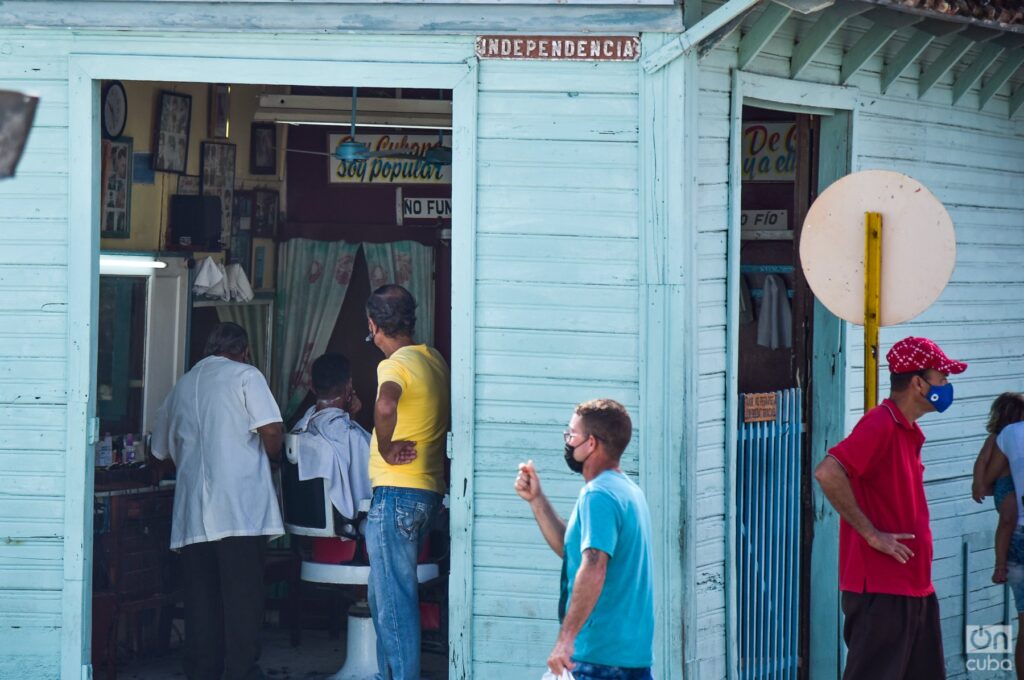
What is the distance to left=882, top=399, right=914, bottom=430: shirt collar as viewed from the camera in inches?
236

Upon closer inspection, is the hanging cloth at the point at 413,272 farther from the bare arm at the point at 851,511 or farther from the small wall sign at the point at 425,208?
the bare arm at the point at 851,511

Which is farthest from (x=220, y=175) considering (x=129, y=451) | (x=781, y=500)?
(x=781, y=500)

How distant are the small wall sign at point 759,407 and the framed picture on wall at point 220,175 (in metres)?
4.30

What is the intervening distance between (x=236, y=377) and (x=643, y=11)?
3031 mm

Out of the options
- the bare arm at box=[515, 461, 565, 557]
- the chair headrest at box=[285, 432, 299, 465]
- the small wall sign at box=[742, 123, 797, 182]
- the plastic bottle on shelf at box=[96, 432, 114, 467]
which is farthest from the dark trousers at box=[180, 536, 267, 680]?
the small wall sign at box=[742, 123, 797, 182]

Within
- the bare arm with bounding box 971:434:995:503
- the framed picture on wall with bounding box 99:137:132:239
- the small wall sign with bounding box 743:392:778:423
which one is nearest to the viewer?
the small wall sign with bounding box 743:392:778:423

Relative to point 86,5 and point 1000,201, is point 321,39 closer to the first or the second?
point 86,5

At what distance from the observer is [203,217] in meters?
9.70

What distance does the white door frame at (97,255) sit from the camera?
687 cm

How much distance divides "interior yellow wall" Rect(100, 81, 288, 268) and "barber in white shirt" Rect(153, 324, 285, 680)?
1536mm

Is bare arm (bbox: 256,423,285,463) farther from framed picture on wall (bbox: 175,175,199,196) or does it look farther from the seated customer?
framed picture on wall (bbox: 175,175,199,196)

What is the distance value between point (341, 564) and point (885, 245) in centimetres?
380

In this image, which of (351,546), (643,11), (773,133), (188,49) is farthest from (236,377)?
(773,133)

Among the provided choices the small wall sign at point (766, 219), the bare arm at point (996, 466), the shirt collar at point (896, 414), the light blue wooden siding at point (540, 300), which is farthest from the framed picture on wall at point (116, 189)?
A: the bare arm at point (996, 466)
